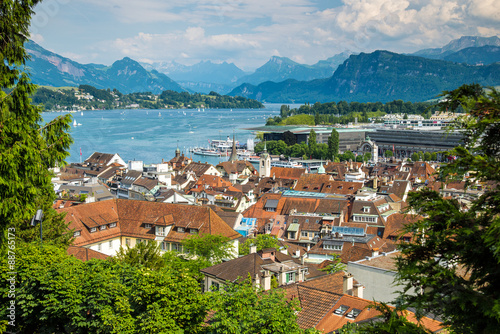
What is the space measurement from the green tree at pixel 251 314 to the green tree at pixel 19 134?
17.4 ft

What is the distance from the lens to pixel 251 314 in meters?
11.9

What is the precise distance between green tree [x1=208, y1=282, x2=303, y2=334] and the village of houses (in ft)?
3.95

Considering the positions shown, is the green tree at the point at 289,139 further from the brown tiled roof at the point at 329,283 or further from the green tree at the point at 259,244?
the brown tiled roof at the point at 329,283

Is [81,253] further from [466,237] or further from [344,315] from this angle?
[466,237]

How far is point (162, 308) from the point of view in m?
13.4

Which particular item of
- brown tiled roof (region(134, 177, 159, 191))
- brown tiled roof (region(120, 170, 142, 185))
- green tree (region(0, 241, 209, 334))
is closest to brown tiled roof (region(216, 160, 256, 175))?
brown tiled roof (region(120, 170, 142, 185))

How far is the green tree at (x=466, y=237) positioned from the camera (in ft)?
21.6

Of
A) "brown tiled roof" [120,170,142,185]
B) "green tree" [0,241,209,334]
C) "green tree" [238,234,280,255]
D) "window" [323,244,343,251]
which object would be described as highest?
"green tree" [0,241,209,334]

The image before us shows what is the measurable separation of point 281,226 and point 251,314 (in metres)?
32.2

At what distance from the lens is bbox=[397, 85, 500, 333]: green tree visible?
659cm

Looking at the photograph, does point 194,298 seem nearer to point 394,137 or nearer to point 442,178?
point 442,178

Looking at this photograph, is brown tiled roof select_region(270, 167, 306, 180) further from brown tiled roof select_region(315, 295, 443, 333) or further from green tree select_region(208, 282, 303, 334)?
green tree select_region(208, 282, 303, 334)

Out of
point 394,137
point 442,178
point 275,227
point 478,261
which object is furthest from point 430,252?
point 394,137

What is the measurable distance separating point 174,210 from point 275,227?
13.0 metres
